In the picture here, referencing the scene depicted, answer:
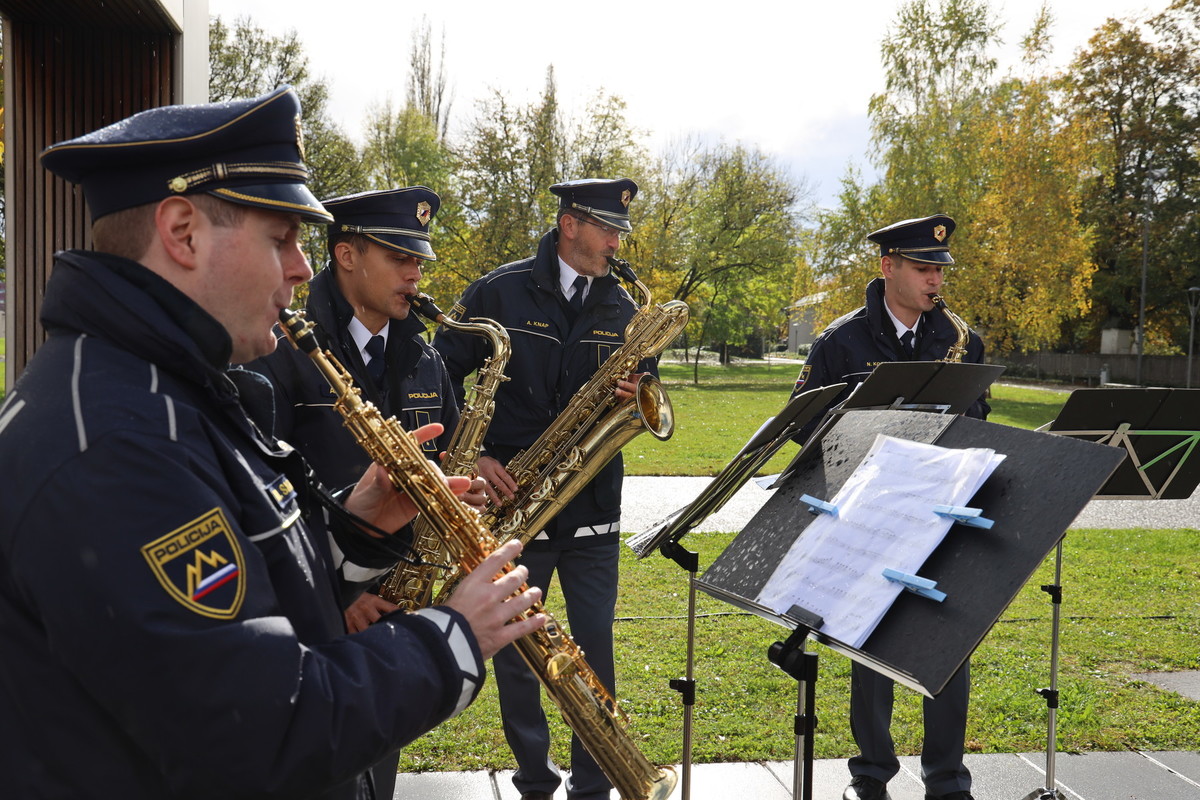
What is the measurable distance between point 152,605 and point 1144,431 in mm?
3549

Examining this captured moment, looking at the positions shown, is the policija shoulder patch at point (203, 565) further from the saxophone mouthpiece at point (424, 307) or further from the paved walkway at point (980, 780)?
the paved walkway at point (980, 780)

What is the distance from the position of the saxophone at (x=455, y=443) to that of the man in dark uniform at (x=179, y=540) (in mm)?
1703

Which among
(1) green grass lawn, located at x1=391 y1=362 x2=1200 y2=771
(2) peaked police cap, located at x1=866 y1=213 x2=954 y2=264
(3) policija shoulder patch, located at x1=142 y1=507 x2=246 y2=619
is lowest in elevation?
(1) green grass lawn, located at x1=391 y1=362 x2=1200 y2=771

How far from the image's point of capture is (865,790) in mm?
3938

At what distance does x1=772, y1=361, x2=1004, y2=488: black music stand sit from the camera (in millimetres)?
3051

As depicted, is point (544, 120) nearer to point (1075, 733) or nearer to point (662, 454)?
point (662, 454)

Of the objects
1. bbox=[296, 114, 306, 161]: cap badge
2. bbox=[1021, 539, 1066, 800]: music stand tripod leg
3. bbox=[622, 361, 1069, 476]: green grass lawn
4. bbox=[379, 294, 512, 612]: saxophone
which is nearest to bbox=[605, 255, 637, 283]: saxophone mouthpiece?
bbox=[379, 294, 512, 612]: saxophone

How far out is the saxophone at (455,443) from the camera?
3494 mm

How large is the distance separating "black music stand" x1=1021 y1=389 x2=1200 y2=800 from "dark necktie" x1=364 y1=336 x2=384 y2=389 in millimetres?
2558

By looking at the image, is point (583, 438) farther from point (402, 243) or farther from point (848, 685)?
point (848, 685)

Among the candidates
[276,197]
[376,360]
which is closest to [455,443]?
[376,360]

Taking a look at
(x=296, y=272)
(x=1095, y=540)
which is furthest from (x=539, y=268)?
(x=1095, y=540)

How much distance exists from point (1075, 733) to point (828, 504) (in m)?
3.11

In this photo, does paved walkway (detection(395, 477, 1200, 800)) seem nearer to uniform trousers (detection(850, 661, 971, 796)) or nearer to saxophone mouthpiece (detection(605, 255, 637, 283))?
uniform trousers (detection(850, 661, 971, 796))
